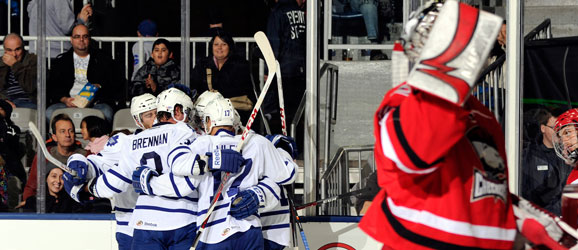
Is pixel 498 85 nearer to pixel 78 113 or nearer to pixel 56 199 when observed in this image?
pixel 78 113

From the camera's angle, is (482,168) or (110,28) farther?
(110,28)

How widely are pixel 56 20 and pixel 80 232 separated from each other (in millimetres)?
1387

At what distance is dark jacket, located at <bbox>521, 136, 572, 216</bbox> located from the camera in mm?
5262

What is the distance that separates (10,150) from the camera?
5852mm

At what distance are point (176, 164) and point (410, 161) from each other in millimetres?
2250

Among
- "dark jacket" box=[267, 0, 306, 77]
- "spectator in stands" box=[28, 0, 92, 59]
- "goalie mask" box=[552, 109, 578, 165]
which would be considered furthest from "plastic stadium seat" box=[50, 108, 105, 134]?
"goalie mask" box=[552, 109, 578, 165]

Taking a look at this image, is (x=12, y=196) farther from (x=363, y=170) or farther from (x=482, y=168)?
(x=482, y=168)

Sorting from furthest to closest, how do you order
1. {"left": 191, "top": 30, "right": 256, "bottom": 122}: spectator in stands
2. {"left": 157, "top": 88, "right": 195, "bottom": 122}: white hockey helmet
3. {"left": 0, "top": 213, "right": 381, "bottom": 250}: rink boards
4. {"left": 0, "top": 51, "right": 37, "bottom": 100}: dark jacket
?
{"left": 0, "top": 51, "right": 37, "bottom": 100}: dark jacket < {"left": 191, "top": 30, "right": 256, "bottom": 122}: spectator in stands < {"left": 0, "top": 213, "right": 381, "bottom": 250}: rink boards < {"left": 157, "top": 88, "right": 195, "bottom": 122}: white hockey helmet

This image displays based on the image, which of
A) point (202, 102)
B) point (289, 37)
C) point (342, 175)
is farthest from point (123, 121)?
point (342, 175)

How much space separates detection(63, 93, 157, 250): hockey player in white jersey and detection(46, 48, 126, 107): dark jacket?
86cm

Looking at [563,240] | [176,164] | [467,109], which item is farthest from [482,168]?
[176,164]

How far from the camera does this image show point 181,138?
4695 millimetres

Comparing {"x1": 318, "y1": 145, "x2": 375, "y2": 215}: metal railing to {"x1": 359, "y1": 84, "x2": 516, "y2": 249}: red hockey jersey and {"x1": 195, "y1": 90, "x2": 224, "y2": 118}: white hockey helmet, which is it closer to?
{"x1": 195, "y1": 90, "x2": 224, "y2": 118}: white hockey helmet

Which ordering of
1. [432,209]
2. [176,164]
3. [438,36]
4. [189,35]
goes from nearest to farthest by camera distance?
[438,36] → [432,209] → [176,164] → [189,35]
